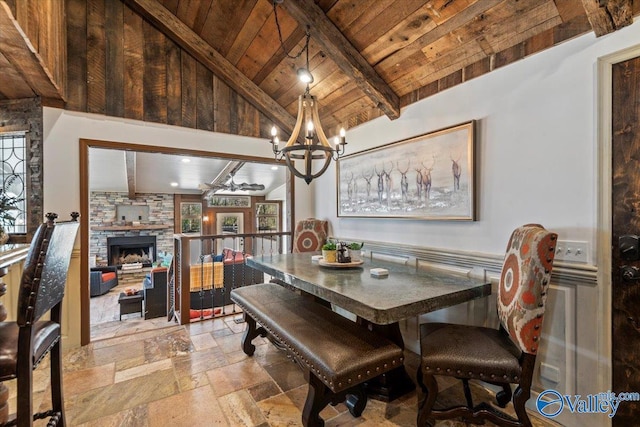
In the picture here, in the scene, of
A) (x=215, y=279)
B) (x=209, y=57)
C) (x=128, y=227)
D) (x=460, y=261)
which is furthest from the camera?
(x=128, y=227)

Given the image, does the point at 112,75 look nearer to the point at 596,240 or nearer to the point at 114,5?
the point at 114,5

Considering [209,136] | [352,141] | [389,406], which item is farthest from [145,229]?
[389,406]

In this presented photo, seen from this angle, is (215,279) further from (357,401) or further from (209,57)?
(357,401)

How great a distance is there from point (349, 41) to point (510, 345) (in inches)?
96.6

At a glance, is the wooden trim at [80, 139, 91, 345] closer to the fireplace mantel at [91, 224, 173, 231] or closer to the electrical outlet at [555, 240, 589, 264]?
the electrical outlet at [555, 240, 589, 264]

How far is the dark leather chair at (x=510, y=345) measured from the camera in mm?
1318

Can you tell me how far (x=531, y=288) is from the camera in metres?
1.33

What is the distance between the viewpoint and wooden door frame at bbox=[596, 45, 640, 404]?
152cm

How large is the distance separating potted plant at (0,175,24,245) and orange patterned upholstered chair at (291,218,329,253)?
256 cm

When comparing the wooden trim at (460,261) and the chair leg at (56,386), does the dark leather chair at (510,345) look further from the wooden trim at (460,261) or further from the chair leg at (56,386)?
the chair leg at (56,386)

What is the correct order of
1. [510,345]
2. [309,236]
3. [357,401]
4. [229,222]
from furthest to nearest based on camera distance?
[229,222] < [309,236] < [357,401] < [510,345]

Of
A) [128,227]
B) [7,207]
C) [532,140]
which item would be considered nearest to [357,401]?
[532,140]

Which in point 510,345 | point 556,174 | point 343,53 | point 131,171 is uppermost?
point 343,53

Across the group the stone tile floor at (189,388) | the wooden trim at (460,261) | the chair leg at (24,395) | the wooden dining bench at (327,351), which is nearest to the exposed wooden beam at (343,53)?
the wooden trim at (460,261)
